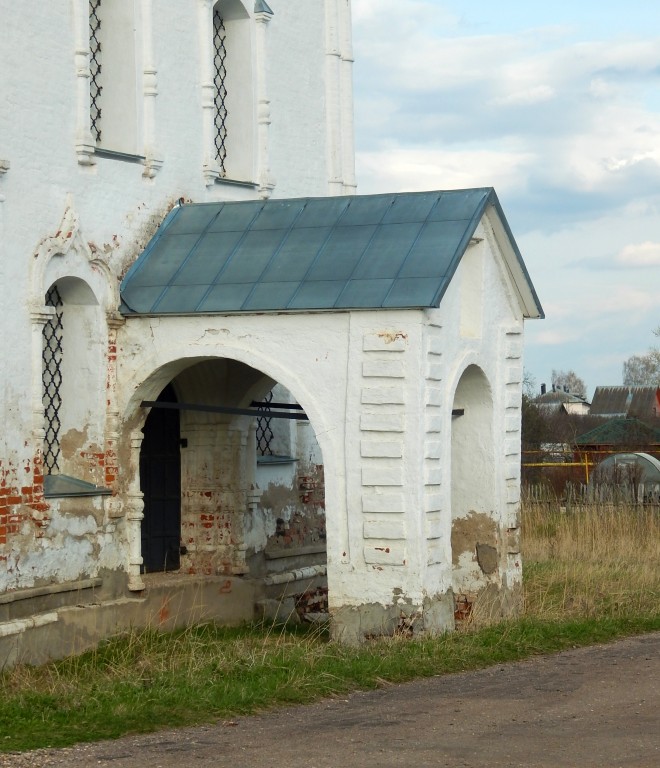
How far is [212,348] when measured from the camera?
11.4m

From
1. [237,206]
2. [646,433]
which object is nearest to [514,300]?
[237,206]

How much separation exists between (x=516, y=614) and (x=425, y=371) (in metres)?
2.81

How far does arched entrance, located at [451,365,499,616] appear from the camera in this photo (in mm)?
12641

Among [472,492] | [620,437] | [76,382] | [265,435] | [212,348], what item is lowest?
[472,492]

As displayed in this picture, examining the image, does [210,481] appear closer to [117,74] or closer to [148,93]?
[148,93]

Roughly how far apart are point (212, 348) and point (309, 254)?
3.64 feet

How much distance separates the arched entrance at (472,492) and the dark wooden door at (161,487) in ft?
8.85

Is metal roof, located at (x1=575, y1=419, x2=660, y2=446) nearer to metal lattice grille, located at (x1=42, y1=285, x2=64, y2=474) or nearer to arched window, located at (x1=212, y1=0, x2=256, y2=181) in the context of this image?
arched window, located at (x1=212, y1=0, x2=256, y2=181)

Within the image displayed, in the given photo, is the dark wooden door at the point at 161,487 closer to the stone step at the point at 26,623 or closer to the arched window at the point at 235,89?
the stone step at the point at 26,623

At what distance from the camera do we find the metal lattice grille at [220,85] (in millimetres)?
13609

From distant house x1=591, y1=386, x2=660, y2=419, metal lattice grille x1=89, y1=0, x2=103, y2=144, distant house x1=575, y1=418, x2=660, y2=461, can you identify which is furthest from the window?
distant house x1=591, y1=386, x2=660, y2=419

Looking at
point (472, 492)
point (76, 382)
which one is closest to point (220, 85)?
point (76, 382)

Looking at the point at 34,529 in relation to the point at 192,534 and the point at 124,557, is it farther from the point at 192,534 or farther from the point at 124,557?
the point at 192,534

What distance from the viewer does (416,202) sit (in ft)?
→ 38.2
